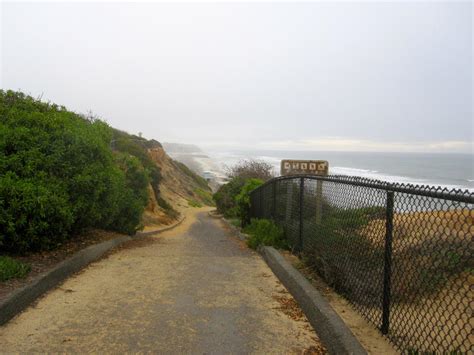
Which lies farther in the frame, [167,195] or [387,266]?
[167,195]

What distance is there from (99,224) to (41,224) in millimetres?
3738

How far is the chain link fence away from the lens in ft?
10.5

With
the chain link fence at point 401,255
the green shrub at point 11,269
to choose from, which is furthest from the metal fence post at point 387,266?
the green shrub at point 11,269

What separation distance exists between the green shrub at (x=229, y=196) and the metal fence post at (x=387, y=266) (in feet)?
56.1

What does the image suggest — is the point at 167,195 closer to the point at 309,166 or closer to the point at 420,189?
the point at 309,166

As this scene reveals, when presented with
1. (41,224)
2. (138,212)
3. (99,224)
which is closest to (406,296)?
(41,224)

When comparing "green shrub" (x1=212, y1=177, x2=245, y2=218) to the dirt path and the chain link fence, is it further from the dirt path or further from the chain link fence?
the chain link fence

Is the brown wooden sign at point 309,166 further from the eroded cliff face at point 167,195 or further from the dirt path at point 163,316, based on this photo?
the eroded cliff face at point 167,195

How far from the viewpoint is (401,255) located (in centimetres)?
383

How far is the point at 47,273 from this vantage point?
5098mm

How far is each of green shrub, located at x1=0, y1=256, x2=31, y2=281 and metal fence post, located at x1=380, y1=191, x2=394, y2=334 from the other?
12.2ft

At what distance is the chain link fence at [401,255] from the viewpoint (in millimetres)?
3197

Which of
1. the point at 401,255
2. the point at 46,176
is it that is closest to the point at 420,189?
the point at 401,255

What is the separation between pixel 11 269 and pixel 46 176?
162 centimetres
